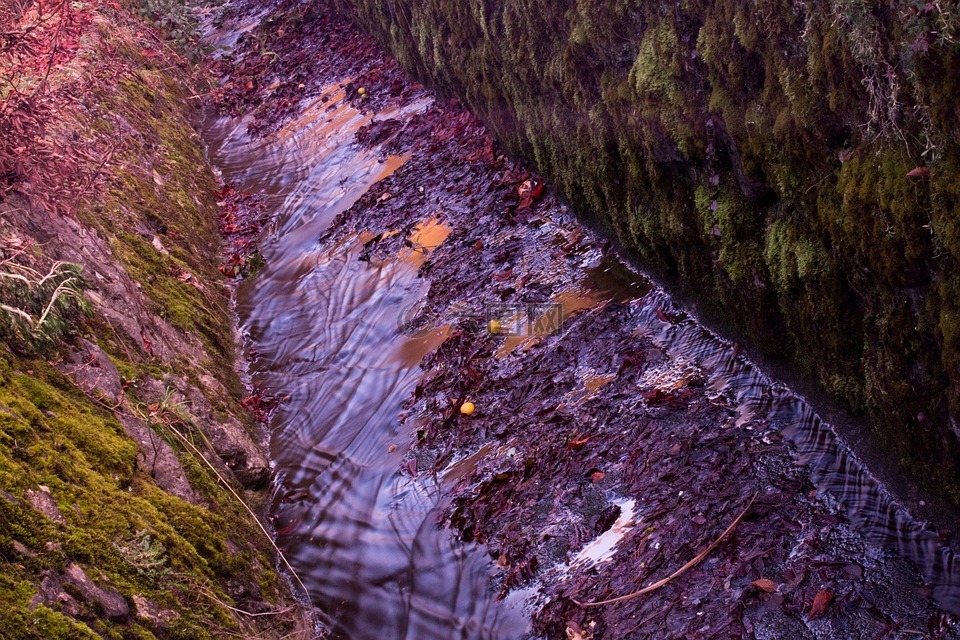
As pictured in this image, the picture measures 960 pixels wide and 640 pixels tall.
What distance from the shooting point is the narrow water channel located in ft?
13.1

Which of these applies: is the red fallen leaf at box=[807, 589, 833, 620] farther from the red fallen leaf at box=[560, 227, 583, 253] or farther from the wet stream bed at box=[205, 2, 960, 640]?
the red fallen leaf at box=[560, 227, 583, 253]

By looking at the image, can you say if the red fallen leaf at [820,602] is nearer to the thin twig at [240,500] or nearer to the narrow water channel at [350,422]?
the narrow water channel at [350,422]

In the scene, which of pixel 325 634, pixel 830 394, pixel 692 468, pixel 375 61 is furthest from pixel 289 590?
pixel 375 61

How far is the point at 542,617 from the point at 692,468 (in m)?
1.01

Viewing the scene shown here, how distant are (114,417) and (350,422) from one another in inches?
62.8

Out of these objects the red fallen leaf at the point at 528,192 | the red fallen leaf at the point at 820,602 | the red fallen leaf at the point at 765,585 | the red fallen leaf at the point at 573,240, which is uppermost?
the red fallen leaf at the point at 528,192

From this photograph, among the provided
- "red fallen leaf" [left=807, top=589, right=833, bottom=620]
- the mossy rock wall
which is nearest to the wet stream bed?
"red fallen leaf" [left=807, top=589, right=833, bottom=620]

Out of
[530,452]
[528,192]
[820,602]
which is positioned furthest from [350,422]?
[820,602]

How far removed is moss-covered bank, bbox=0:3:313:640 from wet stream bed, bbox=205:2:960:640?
43 centimetres

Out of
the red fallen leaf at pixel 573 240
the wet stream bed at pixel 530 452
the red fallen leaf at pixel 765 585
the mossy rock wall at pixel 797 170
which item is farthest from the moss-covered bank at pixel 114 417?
the mossy rock wall at pixel 797 170

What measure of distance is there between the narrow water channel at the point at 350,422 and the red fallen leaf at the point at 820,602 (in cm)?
124

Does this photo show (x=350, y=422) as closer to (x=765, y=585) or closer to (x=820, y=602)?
(x=765, y=585)

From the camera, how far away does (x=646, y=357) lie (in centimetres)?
462

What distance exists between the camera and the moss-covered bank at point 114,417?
3.06 metres
